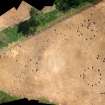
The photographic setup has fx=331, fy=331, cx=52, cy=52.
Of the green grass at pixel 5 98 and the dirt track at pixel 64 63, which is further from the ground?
the dirt track at pixel 64 63

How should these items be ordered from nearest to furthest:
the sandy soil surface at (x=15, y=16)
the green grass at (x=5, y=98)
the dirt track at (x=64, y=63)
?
the dirt track at (x=64, y=63), the green grass at (x=5, y=98), the sandy soil surface at (x=15, y=16)

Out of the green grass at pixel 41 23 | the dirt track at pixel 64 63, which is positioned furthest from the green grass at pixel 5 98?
the green grass at pixel 41 23

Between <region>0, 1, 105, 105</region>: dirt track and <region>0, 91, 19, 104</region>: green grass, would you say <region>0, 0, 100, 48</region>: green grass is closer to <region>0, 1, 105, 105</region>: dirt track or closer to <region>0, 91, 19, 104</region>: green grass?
<region>0, 1, 105, 105</region>: dirt track

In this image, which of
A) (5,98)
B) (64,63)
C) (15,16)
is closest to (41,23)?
(15,16)

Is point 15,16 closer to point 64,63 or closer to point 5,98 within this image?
point 64,63

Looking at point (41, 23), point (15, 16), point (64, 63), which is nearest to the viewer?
point (64, 63)

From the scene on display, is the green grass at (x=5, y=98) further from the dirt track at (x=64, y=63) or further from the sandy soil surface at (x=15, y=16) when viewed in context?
the sandy soil surface at (x=15, y=16)

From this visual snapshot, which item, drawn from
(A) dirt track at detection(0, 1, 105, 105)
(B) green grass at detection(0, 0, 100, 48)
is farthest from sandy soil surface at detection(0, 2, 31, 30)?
(A) dirt track at detection(0, 1, 105, 105)
